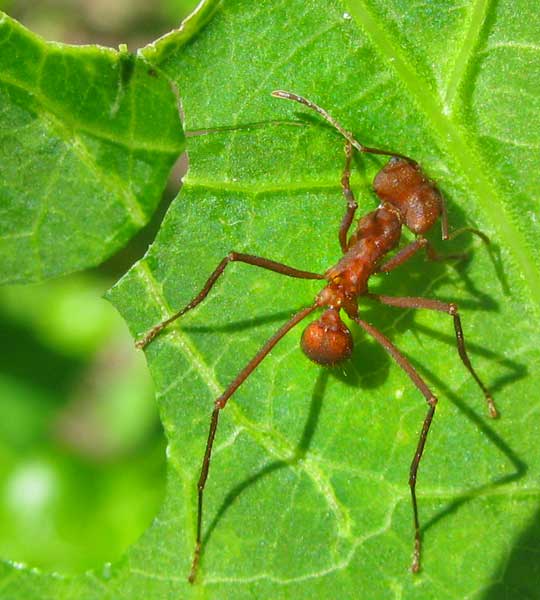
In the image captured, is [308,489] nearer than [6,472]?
Yes

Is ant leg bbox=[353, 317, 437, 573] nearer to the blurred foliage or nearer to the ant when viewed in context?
the ant

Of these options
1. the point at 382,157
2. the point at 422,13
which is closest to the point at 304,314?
the point at 382,157

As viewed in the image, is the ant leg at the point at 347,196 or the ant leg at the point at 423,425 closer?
the ant leg at the point at 423,425

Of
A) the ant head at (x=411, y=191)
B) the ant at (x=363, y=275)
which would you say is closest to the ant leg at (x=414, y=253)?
the ant at (x=363, y=275)

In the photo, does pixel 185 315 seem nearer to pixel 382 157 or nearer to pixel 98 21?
pixel 382 157

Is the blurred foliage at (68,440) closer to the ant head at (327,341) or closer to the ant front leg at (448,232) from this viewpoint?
the ant head at (327,341)

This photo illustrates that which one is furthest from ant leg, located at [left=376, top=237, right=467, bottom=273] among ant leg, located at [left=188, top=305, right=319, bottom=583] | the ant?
ant leg, located at [left=188, top=305, right=319, bottom=583]
